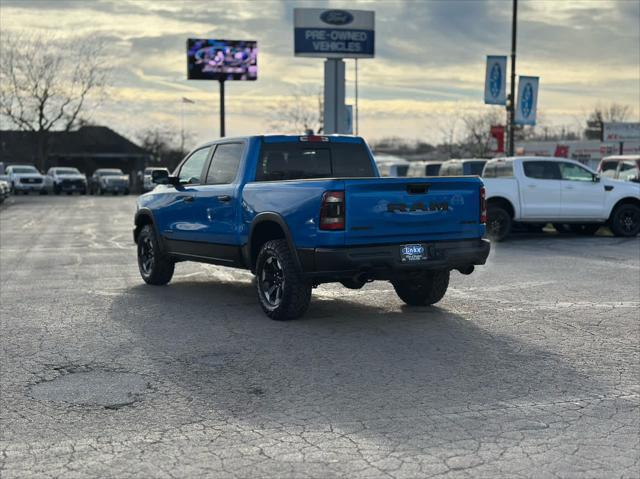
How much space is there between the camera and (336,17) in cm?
4216

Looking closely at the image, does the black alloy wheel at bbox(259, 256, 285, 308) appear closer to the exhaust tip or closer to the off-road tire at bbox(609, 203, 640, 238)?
the exhaust tip

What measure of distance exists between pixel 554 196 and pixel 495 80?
11.1 m

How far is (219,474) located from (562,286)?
302 inches

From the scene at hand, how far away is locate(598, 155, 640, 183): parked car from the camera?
23.8m

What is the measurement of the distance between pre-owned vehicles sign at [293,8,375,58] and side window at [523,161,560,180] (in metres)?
24.2

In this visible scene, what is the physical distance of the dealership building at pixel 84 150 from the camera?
8044cm

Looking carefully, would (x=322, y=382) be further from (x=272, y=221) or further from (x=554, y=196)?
(x=554, y=196)

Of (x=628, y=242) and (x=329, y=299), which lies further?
(x=628, y=242)

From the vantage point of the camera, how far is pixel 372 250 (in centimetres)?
814

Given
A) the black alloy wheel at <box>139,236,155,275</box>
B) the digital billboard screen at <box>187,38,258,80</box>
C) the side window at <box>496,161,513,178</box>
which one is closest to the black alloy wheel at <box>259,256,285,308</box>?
the black alloy wheel at <box>139,236,155,275</box>

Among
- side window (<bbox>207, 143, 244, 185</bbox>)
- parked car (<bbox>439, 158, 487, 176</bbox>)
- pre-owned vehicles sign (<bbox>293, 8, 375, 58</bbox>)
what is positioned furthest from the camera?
pre-owned vehicles sign (<bbox>293, 8, 375, 58</bbox>)

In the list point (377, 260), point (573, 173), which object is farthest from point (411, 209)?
point (573, 173)

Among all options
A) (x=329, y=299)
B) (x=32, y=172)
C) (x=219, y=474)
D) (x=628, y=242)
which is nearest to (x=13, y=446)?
(x=219, y=474)

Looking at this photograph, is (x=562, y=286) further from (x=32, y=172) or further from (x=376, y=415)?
(x=32, y=172)
